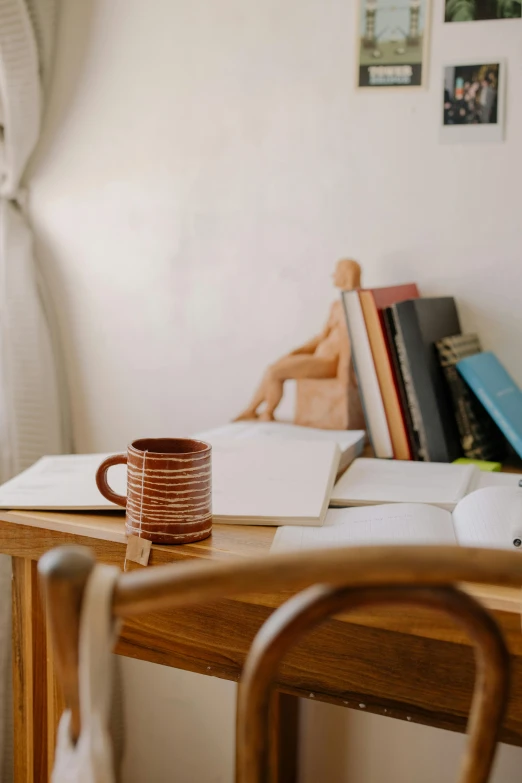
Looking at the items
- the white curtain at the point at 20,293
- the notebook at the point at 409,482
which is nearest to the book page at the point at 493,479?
the notebook at the point at 409,482

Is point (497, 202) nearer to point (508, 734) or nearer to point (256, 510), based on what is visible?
point (256, 510)

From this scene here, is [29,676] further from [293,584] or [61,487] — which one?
[293,584]

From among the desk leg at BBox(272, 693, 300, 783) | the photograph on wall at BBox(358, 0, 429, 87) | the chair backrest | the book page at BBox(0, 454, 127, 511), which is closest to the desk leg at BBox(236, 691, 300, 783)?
the desk leg at BBox(272, 693, 300, 783)

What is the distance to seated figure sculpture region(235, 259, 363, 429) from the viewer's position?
49.2 inches

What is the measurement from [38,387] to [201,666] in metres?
0.86

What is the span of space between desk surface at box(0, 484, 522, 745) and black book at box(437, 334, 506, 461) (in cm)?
43

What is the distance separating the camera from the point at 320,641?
75 centimetres

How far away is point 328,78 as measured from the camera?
137 centimetres

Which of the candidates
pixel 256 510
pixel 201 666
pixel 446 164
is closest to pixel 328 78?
pixel 446 164

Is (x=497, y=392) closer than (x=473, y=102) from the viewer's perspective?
Yes

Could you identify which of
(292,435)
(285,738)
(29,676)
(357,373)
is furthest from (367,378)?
(285,738)

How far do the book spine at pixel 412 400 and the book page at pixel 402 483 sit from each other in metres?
0.04

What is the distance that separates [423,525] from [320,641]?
16cm

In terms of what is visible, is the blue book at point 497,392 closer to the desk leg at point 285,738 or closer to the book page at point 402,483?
the book page at point 402,483
